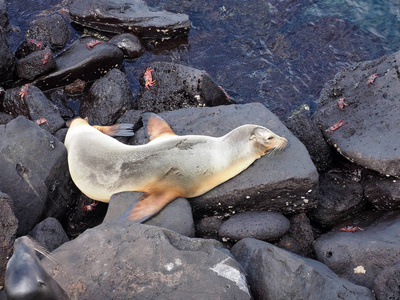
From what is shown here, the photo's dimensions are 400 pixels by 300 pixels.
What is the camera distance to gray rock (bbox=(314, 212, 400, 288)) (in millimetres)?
5402

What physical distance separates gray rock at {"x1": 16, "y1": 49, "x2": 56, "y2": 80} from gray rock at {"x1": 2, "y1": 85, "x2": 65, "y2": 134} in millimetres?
652

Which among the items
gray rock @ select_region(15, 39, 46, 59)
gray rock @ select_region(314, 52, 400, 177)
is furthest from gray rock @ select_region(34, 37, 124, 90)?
gray rock @ select_region(314, 52, 400, 177)

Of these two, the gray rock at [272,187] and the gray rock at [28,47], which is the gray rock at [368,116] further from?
the gray rock at [28,47]

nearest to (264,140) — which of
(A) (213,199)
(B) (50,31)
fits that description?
(A) (213,199)

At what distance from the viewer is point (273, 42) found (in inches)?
387

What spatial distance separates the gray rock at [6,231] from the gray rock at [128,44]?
4926mm

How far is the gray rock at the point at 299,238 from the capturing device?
6051 mm

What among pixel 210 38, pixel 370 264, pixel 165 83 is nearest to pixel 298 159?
pixel 370 264

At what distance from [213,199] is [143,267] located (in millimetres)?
1928

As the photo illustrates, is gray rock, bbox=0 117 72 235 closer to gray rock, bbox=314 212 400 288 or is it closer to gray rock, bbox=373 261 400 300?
gray rock, bbox=314 212 400 288

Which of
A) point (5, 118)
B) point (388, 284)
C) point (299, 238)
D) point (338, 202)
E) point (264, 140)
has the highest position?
point (264, 140)

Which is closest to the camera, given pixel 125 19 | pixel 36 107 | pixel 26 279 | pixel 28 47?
pixel 26 279

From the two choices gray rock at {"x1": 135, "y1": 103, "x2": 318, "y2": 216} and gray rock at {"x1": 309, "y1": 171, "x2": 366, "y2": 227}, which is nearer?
gray rock at {"x1": 135, "y1": 103, "x2": 318, "y2": 216}

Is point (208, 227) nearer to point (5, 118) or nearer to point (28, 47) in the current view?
point (5, 118)
